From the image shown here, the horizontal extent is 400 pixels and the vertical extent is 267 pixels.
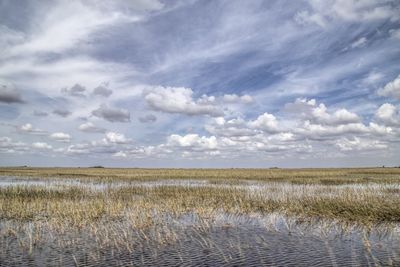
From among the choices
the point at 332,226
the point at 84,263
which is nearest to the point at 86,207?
the point at 84,263

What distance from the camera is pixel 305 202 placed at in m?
22.6

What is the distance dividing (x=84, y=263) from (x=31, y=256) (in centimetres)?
206

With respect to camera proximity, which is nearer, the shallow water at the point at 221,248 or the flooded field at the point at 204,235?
the shallow water at the point at 221,248

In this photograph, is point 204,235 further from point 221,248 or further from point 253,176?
point 253,176

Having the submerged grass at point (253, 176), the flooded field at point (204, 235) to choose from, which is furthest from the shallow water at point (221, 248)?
the submerged grass at point (253, 176)

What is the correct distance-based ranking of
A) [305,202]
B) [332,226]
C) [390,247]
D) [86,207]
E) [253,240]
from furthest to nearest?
[305,202] → [86,207] → [332,226] → [253,240] → [390,247]

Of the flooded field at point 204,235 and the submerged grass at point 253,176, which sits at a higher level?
the submerged grass at point 253,176

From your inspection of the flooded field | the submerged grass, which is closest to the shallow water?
the flooded field

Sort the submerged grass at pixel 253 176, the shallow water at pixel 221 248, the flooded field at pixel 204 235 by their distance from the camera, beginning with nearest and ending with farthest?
the shallow water at pixel 221 248 < the flooded field at pixel 204 235 < the submerged grass at pixel 253 176

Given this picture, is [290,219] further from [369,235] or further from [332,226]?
[369,235]

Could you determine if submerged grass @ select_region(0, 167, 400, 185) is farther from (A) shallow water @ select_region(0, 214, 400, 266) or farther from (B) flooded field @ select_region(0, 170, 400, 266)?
(A) shallow water @ select_region(0, 214, 400, 266)

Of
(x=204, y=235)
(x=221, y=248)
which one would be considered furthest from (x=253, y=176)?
(x=221, y=248)

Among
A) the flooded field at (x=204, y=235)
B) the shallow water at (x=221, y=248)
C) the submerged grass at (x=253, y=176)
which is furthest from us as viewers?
the submerged grass at (x=253, y=176)

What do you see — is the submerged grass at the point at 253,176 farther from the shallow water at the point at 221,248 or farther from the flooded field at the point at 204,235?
the shallow water at the point at 221,248
